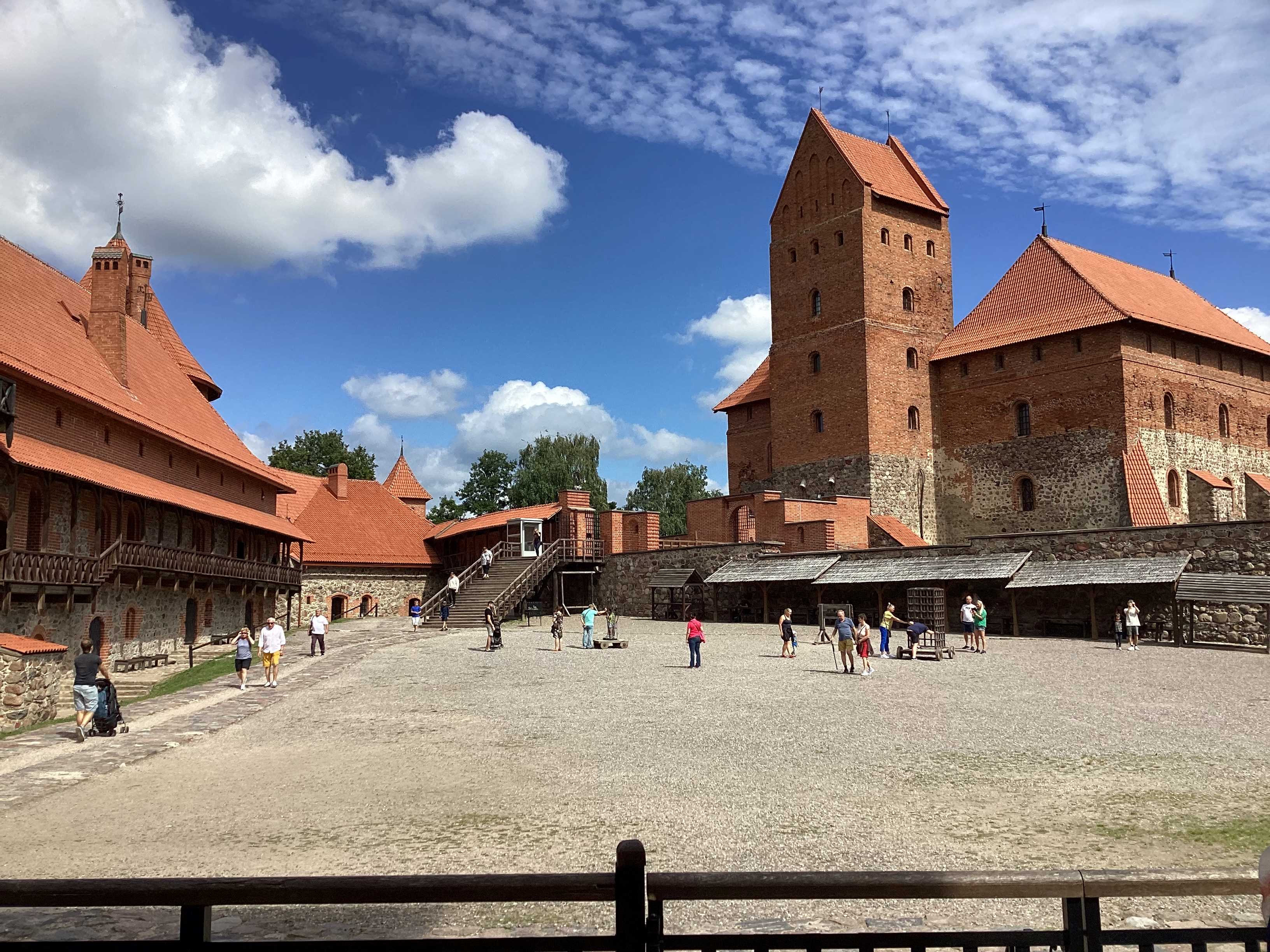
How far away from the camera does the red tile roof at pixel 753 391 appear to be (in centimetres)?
4394

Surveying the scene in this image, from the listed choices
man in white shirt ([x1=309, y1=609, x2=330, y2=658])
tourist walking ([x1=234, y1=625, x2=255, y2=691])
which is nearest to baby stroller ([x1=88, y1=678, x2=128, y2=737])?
tourist walking ([x1=234, y1=625, x2=255, y2=691])

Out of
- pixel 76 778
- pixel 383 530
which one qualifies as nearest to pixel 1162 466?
pixel 383 530

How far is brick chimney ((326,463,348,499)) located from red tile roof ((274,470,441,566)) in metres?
0.17

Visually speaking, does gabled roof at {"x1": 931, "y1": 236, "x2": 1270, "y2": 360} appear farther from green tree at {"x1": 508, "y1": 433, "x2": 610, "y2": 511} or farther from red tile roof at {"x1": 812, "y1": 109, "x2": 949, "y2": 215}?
green tree at {"x1": 508, "y1": 433, "x2": 610, "y2": 511}

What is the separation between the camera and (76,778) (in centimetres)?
1073

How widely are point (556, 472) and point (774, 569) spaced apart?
37.1 meters

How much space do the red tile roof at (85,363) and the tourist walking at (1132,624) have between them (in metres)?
23.2

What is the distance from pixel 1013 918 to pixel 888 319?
34.6 meters

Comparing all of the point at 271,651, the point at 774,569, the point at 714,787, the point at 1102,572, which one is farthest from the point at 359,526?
the point at 714,787

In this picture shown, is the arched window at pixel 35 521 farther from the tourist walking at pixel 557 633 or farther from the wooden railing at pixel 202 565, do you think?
the tourist walking at pixel 557 633

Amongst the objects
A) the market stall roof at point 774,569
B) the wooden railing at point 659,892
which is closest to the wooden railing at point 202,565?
the market stall roof at point 774,569

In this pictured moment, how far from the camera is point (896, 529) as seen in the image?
36.3m

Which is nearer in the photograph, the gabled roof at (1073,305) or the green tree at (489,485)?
the gabled roof at (1073,305)

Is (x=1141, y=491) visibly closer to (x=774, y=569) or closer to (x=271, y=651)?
(x=774, y=569)
